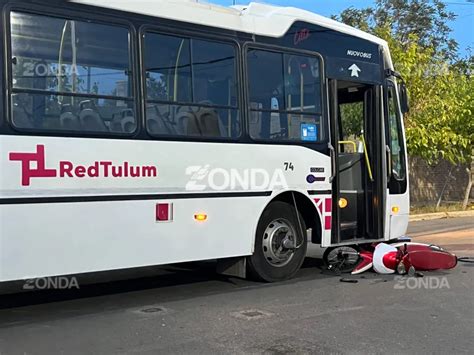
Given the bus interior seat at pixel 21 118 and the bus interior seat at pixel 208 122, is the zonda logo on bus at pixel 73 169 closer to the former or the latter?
the bus interior seat at pixel 21 118

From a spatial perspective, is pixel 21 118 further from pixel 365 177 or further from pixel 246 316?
pixel 365 177

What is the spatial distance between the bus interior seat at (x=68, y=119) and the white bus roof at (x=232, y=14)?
3.49 feet

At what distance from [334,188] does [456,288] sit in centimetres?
199

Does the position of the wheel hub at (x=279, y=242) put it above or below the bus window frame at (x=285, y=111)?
below

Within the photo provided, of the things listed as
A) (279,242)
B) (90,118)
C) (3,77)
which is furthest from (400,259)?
(3,77)

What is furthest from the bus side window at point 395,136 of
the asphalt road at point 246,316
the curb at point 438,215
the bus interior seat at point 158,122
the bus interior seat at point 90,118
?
the curb at point 438,215

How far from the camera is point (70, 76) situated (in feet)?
19.4

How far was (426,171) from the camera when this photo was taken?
22.2 meters

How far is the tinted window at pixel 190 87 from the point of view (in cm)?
653

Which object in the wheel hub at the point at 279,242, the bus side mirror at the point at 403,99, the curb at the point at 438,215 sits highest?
the bus side mirror at the point at 403,99

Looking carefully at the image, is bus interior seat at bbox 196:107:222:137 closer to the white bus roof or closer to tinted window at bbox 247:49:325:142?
tinted window at bbox 247:49:325:142

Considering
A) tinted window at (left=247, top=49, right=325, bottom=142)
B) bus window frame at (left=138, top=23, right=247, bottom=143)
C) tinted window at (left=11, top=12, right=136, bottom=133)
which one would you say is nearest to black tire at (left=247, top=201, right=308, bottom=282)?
tinted window at (left=247, top=49, right=325, bottom=142)

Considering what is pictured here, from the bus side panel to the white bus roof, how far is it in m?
1.40

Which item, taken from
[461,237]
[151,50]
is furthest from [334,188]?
[461,237]
